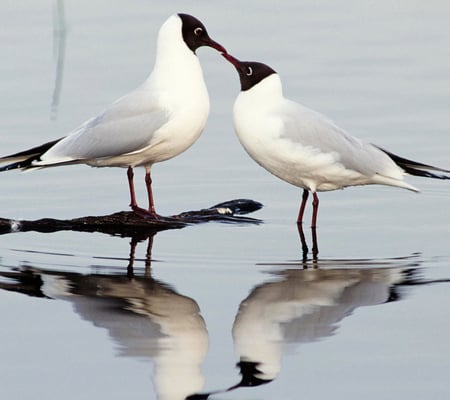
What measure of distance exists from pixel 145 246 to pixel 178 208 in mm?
968

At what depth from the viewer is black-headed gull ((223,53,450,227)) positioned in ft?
A: 28.5

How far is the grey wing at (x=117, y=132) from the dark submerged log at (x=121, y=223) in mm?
452

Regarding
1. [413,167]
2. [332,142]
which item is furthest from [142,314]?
[413,167]

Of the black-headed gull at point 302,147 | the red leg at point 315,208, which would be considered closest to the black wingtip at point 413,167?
the black-headed gull at point 302,147

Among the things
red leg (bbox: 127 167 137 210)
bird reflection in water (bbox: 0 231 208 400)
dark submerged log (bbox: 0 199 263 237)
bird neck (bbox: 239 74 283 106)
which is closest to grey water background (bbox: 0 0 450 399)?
bird reflection in water (bbox: 0 231 208 400)

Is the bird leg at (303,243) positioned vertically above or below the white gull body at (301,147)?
below

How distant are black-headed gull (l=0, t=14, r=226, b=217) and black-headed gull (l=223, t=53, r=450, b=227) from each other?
30cm

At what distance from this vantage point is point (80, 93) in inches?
497

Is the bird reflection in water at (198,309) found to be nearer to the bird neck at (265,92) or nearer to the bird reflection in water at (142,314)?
the bird reflection in water at (142,314)

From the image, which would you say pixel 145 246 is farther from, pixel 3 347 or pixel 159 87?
pixel 3 347

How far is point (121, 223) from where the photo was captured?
8.80m

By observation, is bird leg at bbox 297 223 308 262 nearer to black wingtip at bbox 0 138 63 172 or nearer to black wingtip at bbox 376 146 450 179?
black wingtip at bbox 376 146 450 179

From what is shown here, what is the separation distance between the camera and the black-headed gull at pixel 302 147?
342 inches

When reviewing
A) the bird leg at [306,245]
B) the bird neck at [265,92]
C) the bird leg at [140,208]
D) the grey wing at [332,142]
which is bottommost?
the bird leg at [306,245]
